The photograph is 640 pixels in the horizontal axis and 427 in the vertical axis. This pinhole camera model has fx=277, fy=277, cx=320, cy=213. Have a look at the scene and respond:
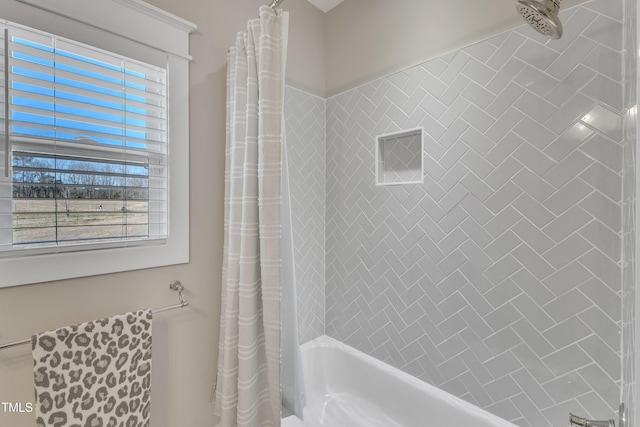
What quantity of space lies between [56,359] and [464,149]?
192 centimetres

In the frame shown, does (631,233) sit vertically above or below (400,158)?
below

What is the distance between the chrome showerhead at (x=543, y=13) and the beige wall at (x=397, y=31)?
1.05 ft

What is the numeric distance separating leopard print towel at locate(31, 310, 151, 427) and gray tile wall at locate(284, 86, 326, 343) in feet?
3.36

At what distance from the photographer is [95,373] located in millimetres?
1038

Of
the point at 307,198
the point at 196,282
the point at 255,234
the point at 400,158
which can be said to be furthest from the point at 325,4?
the point at 196,282

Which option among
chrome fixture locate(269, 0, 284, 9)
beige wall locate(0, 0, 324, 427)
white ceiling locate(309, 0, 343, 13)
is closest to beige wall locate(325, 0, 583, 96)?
white ceiling locate(309, 0, 343, 13)

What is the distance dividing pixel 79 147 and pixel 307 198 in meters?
1.26

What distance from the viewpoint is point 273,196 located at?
1.14m

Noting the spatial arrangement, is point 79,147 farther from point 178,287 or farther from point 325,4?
point 325,4

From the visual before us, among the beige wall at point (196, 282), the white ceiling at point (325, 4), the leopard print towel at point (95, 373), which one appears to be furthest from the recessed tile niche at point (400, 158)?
the leopard print towel at point (95, 373)

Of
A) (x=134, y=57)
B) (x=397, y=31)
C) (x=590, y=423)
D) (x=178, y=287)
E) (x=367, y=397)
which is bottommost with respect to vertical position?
(x=367, y=397)

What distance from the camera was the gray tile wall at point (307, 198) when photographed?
1.93 meters

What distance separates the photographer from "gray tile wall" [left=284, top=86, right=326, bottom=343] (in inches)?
75.8

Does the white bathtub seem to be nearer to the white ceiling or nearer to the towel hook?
the towel hook
